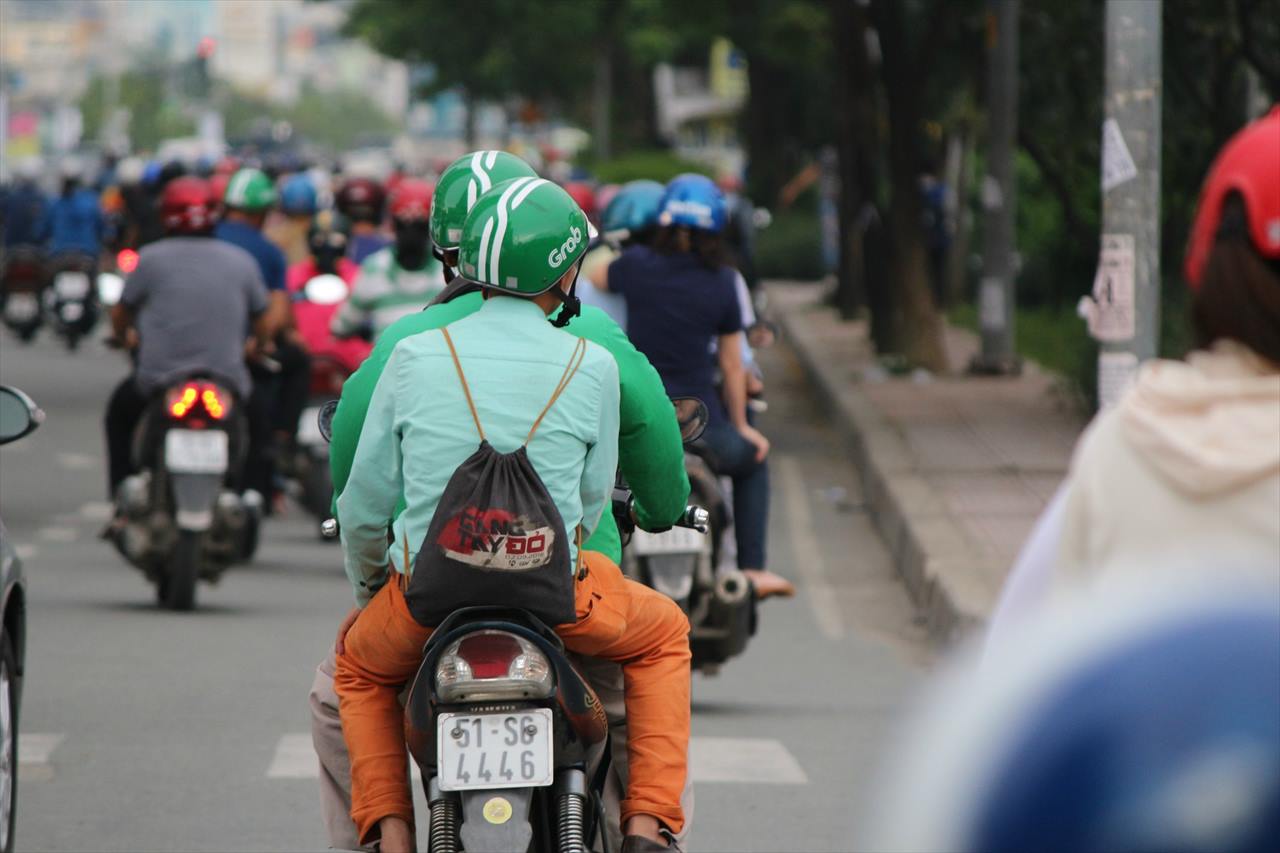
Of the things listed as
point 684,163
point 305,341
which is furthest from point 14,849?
point 684,163

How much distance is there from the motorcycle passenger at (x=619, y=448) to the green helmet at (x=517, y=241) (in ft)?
0.54

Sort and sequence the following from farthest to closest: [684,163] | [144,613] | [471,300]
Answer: [684,163] < [144,613] < [471,300]

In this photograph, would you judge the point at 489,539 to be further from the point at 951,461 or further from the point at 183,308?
the point at 951,461

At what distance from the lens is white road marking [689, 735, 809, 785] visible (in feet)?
25.4

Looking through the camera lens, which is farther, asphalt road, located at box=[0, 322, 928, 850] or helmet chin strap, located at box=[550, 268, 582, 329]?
asphalt road, located at box=[0, 322, 928, 850]

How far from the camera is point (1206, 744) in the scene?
7.36 feet

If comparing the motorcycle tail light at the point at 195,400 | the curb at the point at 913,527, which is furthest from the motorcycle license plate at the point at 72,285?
the motorcycle tail light at the point at 195,400

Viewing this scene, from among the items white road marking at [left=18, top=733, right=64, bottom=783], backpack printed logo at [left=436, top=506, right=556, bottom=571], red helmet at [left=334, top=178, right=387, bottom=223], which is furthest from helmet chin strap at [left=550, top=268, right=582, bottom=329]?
red helmet at [left=334, top=178, right=387, bottom=223]

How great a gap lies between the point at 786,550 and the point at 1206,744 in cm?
1164

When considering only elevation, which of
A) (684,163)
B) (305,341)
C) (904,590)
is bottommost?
(684,163)

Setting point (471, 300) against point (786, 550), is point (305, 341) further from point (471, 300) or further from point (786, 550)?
point (471, 300)

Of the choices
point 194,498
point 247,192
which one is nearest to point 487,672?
point 194,498

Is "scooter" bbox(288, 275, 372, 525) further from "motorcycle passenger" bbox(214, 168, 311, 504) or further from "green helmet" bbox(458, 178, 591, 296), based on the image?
"green helmet" bbox(458, 178, 591, 296)

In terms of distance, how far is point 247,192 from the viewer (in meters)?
12.9
